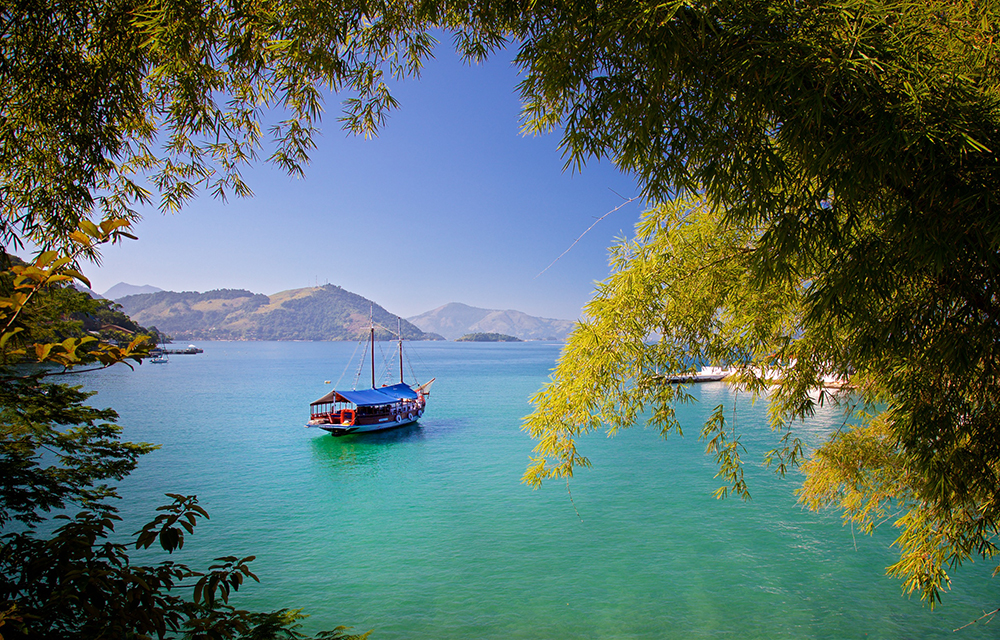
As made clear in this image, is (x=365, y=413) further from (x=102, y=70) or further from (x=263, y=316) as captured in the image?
(x=263, y=316)

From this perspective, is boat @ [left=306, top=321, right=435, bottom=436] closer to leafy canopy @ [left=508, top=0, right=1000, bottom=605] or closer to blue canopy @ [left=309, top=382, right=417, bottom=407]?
blue canopy @ [left=309, top=382, right=417, bottom=407]

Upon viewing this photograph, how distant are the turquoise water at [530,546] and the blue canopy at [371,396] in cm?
235

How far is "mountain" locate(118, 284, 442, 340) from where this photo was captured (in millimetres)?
157875

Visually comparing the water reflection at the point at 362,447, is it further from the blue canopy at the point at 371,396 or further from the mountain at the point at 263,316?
the mountain at the point at 263,316

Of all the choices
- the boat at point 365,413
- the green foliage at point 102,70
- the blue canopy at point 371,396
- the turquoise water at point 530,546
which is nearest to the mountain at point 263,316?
the blue canopy at point 371,396

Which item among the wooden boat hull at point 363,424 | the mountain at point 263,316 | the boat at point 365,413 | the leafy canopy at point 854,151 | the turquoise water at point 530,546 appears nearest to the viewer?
the leafy canopy at point 854,151

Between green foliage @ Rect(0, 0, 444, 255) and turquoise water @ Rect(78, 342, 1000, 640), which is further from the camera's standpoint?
turquoise water @ Rect(78, 342, 1000, 640)

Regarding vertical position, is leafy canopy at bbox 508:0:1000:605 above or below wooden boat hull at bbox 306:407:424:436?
above

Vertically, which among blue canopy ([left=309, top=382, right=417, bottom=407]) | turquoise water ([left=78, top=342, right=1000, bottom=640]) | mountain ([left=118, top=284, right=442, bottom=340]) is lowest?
turquoise water ([left=78, top=342, right=1000, bottom=640])

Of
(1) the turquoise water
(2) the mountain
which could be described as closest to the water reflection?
(1) the turquoise water

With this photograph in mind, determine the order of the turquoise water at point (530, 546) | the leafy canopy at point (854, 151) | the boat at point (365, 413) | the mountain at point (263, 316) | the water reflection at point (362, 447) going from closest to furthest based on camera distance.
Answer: the leafy canopy at point (854, 151) → the turquoise water at point (530, 546) → the water reflection at point (362, 447) → the boat at point (365, 413) → the mountain at point (263, 316)

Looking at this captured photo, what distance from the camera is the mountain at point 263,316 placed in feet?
518

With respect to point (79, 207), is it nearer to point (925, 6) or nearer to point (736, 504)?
point (925, 6)

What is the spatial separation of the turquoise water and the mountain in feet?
470
